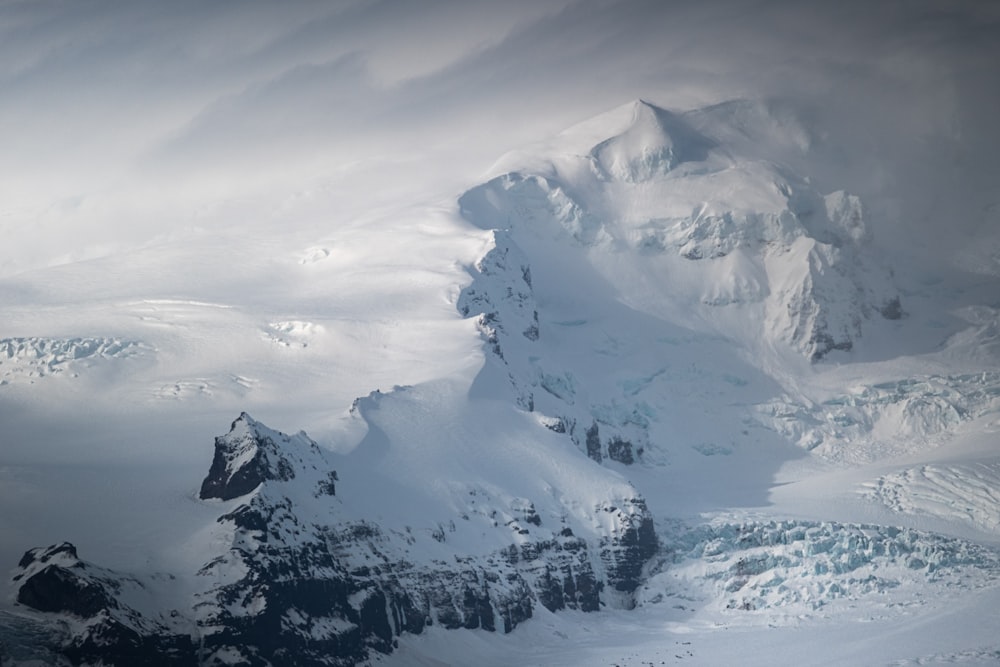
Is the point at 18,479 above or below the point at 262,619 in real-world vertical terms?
above

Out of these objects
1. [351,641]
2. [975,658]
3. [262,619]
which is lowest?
[975,658]

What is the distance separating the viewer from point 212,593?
6944 inches

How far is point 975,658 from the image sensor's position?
19362cm

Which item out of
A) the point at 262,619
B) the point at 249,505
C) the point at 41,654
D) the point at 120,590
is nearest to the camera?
the point at 41,654

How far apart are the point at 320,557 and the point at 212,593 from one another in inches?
956

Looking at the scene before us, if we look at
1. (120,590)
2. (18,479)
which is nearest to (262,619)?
(120,590)

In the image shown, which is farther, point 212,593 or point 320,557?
point 320,557

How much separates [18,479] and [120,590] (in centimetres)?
4106

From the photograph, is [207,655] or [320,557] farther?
[320,557]

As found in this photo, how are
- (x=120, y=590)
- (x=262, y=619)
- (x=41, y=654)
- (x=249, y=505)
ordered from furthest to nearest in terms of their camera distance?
(x=249, y=505) < (x=262, y=619) < (x=120, y=590) < (x=41, y=654)

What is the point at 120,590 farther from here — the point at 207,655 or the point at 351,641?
the point at 351,641

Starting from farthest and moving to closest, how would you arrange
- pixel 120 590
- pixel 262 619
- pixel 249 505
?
pixel 249 505 < pixel 262 619 < pixel 120 590

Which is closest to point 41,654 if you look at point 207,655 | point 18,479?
point 207,655

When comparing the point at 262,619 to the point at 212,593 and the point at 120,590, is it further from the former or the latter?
the point at 120,590
